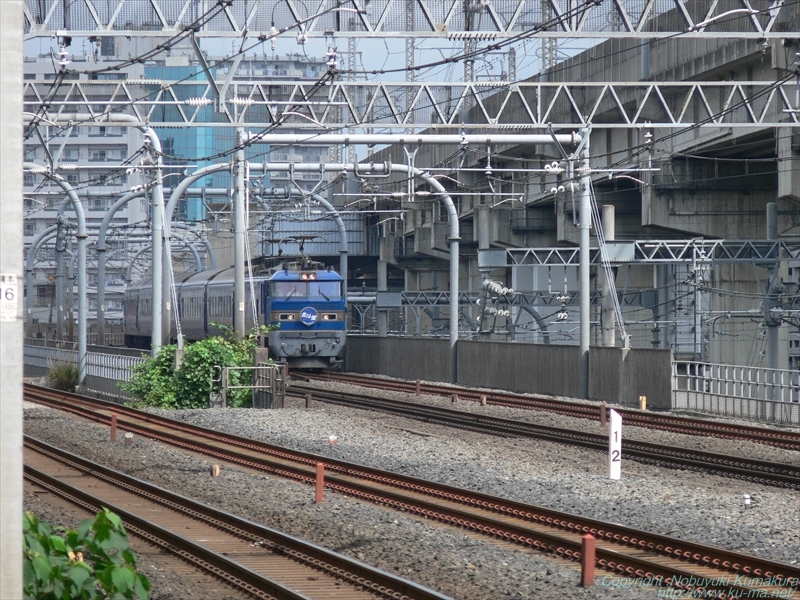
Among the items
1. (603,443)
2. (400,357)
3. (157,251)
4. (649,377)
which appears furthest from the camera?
(400,357)

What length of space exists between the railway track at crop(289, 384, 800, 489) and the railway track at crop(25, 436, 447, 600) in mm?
7569

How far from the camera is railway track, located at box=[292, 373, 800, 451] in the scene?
20609mm

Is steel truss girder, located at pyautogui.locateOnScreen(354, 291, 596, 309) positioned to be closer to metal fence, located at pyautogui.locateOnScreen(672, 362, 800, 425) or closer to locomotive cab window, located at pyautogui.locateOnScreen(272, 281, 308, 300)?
locomotive cab window, located at pyautogui.locateOnScreen(272, 281, 308, 300)

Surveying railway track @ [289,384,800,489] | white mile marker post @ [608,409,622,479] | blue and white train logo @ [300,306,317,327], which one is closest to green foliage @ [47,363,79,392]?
blue and white train logo @ [300,306,317,327]

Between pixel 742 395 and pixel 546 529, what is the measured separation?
14.4m

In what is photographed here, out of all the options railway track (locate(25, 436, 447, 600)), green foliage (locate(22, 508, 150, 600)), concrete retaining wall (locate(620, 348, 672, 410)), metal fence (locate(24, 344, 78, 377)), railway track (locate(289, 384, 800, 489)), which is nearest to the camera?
green foliage (locate(22, 508, 150, 600))

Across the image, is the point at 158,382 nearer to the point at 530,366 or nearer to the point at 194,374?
the point at 194,374

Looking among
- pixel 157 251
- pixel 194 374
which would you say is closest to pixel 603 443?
pixel 194 374

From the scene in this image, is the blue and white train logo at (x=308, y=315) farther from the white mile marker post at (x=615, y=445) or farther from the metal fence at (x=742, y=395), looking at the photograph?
the white mile marker post at (x=615, y=445)

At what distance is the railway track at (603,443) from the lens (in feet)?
53.2

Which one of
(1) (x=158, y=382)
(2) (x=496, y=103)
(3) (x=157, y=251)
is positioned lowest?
(1) (x=158, y=382)

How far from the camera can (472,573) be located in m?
9.80

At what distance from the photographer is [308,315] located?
36.7 meters

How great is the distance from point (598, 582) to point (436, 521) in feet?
11.6
